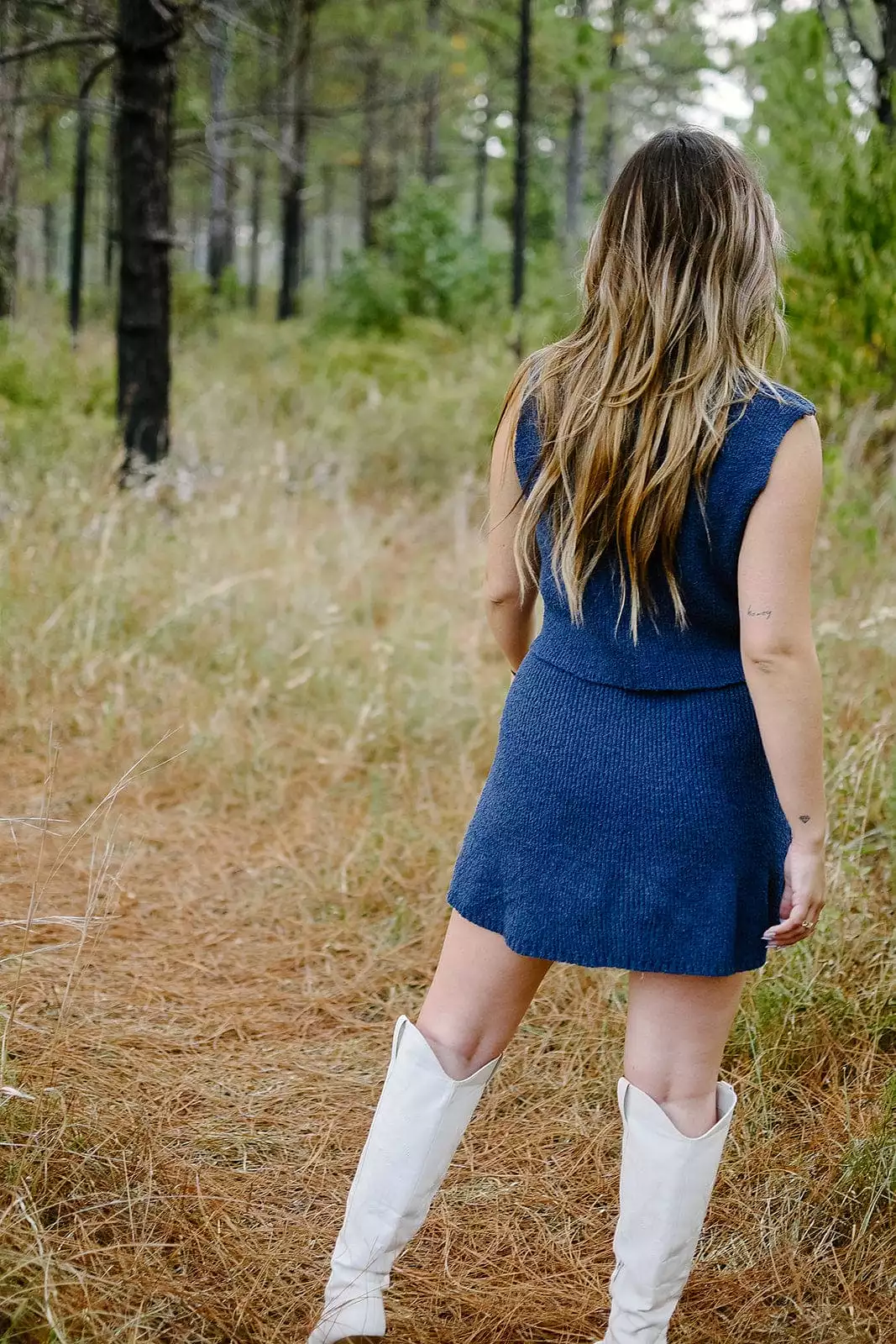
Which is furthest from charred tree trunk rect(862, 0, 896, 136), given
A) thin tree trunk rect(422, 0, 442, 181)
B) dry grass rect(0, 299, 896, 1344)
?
thin tree trunk rect(422, 0, 442, 181)

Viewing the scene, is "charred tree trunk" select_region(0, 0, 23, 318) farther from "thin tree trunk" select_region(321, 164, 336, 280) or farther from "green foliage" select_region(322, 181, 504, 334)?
"thin tree trunk" select_region(321, 164, 336, 280)

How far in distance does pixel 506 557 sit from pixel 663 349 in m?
0.42

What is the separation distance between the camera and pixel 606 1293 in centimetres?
214

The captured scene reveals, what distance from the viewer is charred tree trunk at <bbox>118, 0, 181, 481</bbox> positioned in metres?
6.06

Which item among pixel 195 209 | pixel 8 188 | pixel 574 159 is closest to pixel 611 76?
pixel 8 188

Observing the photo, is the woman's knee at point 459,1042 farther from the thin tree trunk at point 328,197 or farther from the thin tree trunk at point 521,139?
the thin tree trunk at point 328,197

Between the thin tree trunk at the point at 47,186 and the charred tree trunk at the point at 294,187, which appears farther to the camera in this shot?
the thin tree trunk at the point at 47,186

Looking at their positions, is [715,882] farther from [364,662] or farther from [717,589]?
[364,662]

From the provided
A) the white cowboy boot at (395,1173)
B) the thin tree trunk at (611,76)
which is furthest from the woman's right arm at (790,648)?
the thin tree trunk at (611,76)

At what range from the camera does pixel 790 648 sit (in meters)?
1.51

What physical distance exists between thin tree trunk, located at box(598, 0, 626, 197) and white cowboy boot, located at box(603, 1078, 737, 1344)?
408 inches

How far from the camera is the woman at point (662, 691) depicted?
1.52 m

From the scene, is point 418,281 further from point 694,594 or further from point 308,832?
point 694,594

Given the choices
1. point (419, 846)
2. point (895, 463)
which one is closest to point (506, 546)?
point (419, 846)
